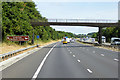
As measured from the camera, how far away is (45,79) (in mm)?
10156

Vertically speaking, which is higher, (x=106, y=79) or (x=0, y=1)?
(x=0, y=1)

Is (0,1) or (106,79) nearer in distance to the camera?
(106,79)

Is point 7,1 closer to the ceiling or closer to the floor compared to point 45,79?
closer to the ceiling

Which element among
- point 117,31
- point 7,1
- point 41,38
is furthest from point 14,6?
point 117,31

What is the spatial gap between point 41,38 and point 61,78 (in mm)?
85120

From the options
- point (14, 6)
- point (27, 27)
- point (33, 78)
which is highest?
point (14, 6)

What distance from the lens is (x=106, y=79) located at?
1014 cm

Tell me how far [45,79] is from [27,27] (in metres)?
42.1

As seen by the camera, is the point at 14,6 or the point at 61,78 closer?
the point at 61,78

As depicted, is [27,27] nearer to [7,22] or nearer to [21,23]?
[21,23]

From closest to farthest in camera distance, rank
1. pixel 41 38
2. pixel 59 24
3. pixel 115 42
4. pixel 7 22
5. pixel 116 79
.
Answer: pixel 116 79, pixel 7 22, pixel 59 24, pixel 115 42, pixel 41 38

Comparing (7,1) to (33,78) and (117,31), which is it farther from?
(117,31)

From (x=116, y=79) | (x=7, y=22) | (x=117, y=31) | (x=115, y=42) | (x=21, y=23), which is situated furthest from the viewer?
(x=117, y=31)

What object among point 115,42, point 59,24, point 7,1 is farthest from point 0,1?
point 115,42
